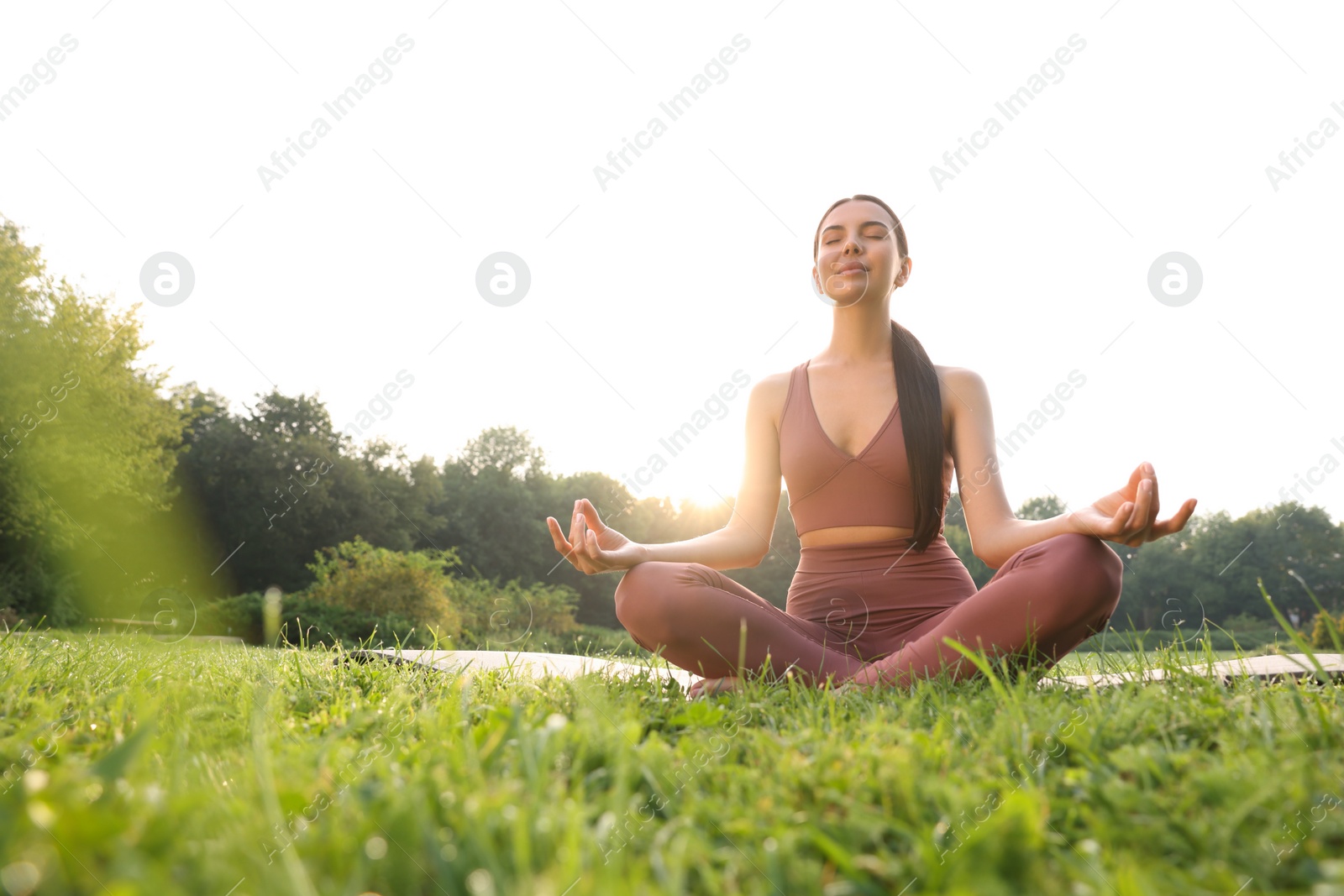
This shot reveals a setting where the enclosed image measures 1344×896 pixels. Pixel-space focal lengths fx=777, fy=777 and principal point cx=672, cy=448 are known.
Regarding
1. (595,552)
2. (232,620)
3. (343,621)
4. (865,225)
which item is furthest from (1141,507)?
(232,620)

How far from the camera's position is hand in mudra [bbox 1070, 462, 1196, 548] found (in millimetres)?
2334

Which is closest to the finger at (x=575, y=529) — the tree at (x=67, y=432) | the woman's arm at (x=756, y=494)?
the woman's arm at (x=756, y=494)

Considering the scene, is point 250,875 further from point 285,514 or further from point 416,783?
point 285,514

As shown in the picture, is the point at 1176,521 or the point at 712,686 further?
the point at 712,686

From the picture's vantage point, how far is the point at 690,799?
1.40 metres

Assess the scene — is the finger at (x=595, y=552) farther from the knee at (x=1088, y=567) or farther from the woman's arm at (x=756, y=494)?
the knee at (x=1088, y=567)

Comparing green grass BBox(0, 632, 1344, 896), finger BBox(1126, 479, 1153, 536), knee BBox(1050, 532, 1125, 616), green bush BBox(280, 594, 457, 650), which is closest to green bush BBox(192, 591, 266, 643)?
green bush BBox(280, 594, 457, 650)

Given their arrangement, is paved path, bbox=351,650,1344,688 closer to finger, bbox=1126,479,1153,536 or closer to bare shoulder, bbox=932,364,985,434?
finger, bbox=1126,479,1153,536

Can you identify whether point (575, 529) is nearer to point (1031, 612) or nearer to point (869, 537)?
point (869, 537)

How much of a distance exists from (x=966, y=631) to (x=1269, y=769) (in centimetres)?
141

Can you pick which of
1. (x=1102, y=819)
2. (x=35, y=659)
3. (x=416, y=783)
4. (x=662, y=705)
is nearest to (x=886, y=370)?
(x=662, y=705)

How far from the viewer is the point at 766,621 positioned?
9.87 ft

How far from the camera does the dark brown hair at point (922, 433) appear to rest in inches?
138

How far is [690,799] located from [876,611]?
7.18 ft
